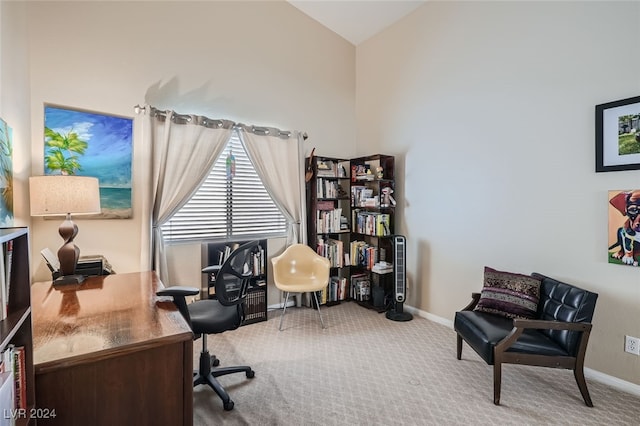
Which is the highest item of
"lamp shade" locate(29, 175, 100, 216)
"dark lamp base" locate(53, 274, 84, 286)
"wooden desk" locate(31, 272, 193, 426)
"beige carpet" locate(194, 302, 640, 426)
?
"lamp shade" locate(29, 175, 100, 216)

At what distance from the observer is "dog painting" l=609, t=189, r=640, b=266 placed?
2064mm

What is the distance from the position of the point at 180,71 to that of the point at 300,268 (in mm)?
2500

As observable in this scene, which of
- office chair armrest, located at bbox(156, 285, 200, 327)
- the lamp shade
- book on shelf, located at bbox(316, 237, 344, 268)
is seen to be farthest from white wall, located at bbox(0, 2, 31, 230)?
book on shelf, located at bbox(316, 237, 344, 268)

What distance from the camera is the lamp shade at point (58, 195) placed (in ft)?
6.50

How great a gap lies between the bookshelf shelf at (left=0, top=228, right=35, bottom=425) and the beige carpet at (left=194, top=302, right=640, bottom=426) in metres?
1.10

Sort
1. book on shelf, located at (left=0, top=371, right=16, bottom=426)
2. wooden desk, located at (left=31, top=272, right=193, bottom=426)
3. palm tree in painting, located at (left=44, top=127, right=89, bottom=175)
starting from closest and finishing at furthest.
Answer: book on shelf, located at (left=0, top=371, right=16, bottom=426), wooden desk, located at (left=31, top=272, right=193, bottom=426), palm tree in painting, located at (left=44, top=127, right=89, bottom=175)

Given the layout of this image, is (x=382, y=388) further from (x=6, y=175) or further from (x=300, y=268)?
(x=6, y=175)

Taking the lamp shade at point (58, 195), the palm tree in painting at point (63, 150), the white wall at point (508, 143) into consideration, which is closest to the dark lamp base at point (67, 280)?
the lamp shade at point (58, 195)

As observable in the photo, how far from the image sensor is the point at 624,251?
2123 millimetres

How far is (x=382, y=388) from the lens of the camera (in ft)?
7.00

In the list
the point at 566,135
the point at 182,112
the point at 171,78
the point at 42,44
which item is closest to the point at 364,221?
the point at 566,135

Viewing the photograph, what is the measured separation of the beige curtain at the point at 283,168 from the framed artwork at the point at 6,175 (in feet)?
6.40

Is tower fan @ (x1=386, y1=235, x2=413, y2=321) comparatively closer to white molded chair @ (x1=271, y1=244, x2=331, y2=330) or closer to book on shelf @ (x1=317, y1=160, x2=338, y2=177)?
white molded chair @ (x1=271, y1=244, x2=331, y2=330)

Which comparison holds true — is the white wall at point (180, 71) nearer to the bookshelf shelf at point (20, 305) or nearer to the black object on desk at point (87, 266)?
the black object on desk at point (87, 266)
